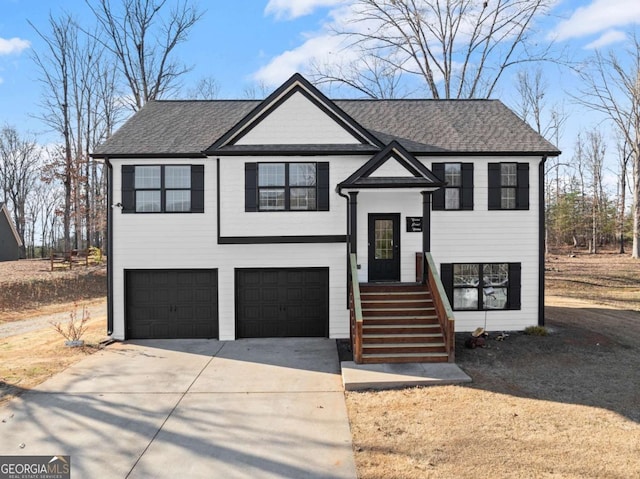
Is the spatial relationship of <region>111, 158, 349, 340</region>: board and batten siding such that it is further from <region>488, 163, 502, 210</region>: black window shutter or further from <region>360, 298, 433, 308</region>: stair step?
<region>488, 163, 502, 210</region>: black window shutter

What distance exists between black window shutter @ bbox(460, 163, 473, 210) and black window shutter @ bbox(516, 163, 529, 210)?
59.4 inches

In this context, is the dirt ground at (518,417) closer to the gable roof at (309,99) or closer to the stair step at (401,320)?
the stair step at (401,320)

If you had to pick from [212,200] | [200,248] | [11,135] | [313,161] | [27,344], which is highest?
[11,135]

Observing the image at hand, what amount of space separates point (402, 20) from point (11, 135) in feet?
152

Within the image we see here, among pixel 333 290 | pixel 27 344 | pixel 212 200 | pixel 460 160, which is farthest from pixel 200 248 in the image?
pixel 460 160

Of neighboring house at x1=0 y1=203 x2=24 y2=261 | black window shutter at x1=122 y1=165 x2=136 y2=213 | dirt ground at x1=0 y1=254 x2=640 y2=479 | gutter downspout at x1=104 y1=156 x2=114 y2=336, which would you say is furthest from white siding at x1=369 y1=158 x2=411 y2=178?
neighboring house at x1=0 y1=203 x2=24 y2=261

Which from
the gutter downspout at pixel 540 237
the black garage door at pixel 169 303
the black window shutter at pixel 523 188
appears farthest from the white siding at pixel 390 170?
the black garage door at pixel 169 303

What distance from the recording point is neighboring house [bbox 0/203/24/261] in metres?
35.0

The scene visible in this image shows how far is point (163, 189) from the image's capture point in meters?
12.2

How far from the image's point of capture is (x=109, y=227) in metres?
12.1

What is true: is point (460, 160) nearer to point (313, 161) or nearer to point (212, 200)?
point (313, 161)

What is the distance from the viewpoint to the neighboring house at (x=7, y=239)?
3497 cm

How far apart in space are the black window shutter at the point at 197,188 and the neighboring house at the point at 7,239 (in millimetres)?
32757

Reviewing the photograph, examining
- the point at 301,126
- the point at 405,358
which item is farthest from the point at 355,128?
the point at 405,358
